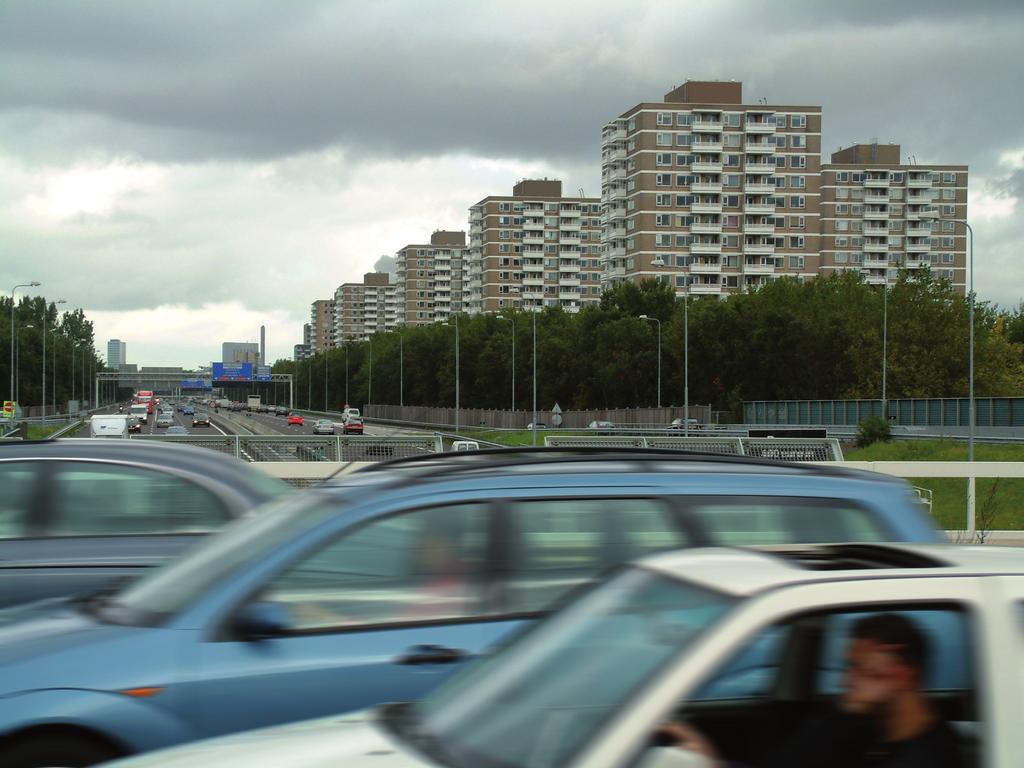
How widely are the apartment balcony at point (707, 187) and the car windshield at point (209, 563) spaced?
398ft

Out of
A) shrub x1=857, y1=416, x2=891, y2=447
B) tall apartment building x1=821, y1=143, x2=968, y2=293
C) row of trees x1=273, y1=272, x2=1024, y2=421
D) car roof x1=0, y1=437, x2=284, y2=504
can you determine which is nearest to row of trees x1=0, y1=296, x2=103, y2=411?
row of trees x1=273, y1=272, x2=1024, y2=421

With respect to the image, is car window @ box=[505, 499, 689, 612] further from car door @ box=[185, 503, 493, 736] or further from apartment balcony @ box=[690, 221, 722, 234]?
apartment balcony @ box=[690, 221, 722, 234]

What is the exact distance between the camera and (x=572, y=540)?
16.0ft

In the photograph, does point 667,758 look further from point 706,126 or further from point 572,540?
point 706,126

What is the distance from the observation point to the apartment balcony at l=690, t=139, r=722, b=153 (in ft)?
401

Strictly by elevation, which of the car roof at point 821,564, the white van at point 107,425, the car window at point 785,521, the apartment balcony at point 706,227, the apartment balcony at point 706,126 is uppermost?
the apartment balcony at point 706,126

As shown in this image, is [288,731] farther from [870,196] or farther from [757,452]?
[870,196]

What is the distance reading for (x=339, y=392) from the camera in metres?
180

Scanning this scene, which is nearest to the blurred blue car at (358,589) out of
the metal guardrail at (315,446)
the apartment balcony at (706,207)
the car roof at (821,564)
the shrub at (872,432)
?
the car roof at (821,564)

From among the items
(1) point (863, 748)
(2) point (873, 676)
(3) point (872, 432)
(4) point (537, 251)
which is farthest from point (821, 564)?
(4) point (537, 251)

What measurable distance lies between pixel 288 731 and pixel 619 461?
7.21ft

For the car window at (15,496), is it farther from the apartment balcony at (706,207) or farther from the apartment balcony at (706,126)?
the apartment balcony at (706,207)

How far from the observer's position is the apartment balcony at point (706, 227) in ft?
406

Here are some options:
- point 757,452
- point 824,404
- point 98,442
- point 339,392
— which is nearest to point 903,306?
point 824,404
